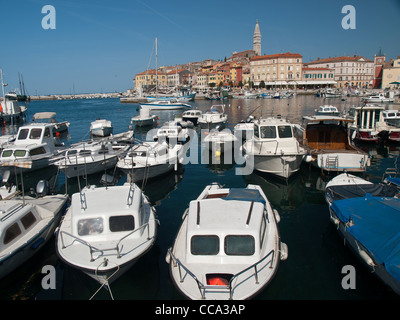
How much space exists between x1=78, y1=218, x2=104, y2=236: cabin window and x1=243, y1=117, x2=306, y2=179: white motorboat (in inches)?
413

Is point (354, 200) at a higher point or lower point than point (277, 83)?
lower

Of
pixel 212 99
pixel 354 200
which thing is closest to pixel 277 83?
pixel 212 99

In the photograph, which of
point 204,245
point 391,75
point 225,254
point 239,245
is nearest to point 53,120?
point 204,245

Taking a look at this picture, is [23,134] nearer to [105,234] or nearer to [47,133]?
[47,133]

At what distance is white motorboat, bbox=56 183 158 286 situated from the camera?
7664mm

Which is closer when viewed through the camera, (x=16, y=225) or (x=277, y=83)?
(x=16, y=225)

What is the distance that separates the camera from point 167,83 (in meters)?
174

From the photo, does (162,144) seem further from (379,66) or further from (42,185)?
(379,66)

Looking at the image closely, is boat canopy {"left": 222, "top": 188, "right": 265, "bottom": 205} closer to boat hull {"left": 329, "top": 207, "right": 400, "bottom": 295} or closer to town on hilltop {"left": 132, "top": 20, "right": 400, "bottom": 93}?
boat hull {"left": 329, "top": 207, "right": 400, "bottom": 295}

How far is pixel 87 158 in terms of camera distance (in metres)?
17.9

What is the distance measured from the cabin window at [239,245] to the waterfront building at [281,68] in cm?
13872

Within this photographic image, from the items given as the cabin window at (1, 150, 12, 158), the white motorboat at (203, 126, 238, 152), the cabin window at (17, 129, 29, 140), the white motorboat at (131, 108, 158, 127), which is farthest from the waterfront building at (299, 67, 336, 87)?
the cabin window at (1, 150, 12, 158)

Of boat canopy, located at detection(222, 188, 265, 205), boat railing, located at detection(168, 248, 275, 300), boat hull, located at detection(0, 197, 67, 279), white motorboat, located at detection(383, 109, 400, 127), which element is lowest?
boat hull, located at detection(0, 197, 67, 279)
